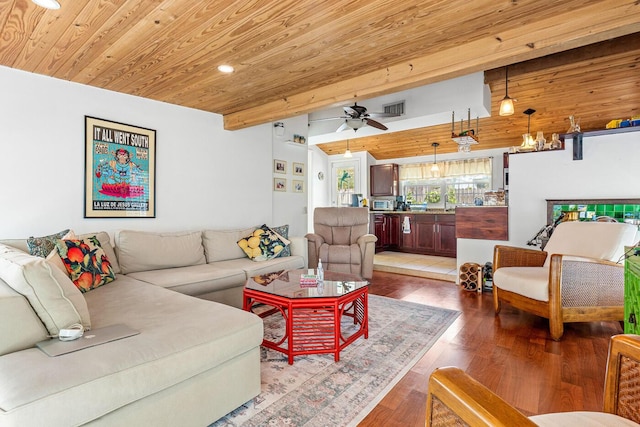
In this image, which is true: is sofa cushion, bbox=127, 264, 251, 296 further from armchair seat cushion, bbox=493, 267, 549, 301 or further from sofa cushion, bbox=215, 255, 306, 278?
armchair seat cushion, bbox=493, 267, 549, 301

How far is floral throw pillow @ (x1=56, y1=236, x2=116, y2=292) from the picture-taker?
2258 mm

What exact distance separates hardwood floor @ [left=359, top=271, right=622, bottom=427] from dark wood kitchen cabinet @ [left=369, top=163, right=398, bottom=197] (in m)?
4.37

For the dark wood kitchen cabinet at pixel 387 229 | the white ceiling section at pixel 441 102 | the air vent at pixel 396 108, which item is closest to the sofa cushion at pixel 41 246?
the white ceiling section at pixel 441 102

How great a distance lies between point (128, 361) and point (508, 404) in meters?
1.30

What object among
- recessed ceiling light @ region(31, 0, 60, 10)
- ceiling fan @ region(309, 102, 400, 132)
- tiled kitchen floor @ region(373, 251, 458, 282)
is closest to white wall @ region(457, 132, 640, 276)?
tiled kitchen floor @ region(373, 251, 458, 282)

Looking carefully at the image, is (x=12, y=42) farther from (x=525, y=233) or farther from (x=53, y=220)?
(x=525, y=233)

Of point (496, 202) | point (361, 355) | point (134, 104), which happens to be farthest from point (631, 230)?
point (134, 104)

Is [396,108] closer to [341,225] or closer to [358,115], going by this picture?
[358,115]

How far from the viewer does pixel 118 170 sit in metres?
3.24

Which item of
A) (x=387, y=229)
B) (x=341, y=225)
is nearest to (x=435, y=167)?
(x=387, y=229)

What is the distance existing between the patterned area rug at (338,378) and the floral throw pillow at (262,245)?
874mm

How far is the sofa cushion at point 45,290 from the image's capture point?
1.33m

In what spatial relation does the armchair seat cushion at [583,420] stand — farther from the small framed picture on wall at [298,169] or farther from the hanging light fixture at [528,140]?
the small framed picture on wall at [298,169]

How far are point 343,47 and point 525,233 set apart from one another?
331 centimetres
